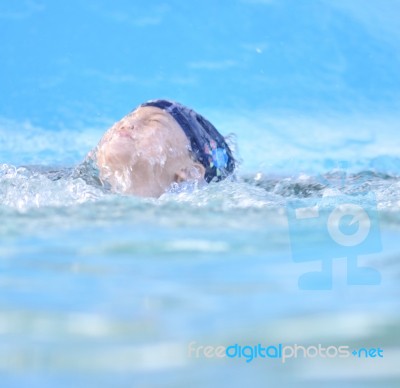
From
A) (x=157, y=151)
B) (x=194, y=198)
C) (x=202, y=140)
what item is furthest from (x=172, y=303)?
(x=202, y=140)

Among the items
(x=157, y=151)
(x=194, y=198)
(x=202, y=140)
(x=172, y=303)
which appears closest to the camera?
(x=172, y=303)

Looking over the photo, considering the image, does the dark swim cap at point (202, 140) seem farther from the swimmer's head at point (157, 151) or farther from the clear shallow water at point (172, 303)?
the clear shallow water at point (172, 303)

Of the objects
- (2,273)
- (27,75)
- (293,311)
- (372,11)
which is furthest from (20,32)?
(293,311)

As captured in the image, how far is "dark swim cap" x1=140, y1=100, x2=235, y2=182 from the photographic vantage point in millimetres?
3141

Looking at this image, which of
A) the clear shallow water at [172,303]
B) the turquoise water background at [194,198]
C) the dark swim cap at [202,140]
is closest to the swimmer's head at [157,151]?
the dark swim cap at [202,140]

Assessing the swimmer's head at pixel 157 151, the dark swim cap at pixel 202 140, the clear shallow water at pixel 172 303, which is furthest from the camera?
the dark swim cap at pixel 202 140

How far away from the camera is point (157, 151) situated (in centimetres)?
298

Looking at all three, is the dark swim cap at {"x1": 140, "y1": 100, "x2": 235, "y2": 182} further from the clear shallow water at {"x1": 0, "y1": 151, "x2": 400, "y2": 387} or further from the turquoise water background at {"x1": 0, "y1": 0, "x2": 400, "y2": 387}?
the clear shallow water at {"x1": 0, "y1": 151, "x2": 400, "y2": 387}

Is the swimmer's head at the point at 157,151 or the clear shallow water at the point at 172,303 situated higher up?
the clear shallow water at the point at 172,303

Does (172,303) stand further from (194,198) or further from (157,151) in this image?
(157,151)

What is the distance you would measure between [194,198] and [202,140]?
94 centimetres

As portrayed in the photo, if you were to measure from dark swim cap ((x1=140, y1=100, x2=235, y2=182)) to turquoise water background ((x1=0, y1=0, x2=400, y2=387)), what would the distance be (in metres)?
0.30

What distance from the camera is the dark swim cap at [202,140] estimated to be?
3.14m

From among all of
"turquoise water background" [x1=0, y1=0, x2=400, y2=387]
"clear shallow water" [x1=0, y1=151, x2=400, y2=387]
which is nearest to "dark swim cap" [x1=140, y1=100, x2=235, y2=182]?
"turquoise water background" [x1=0, y1=0, x2=400, y2=387]
